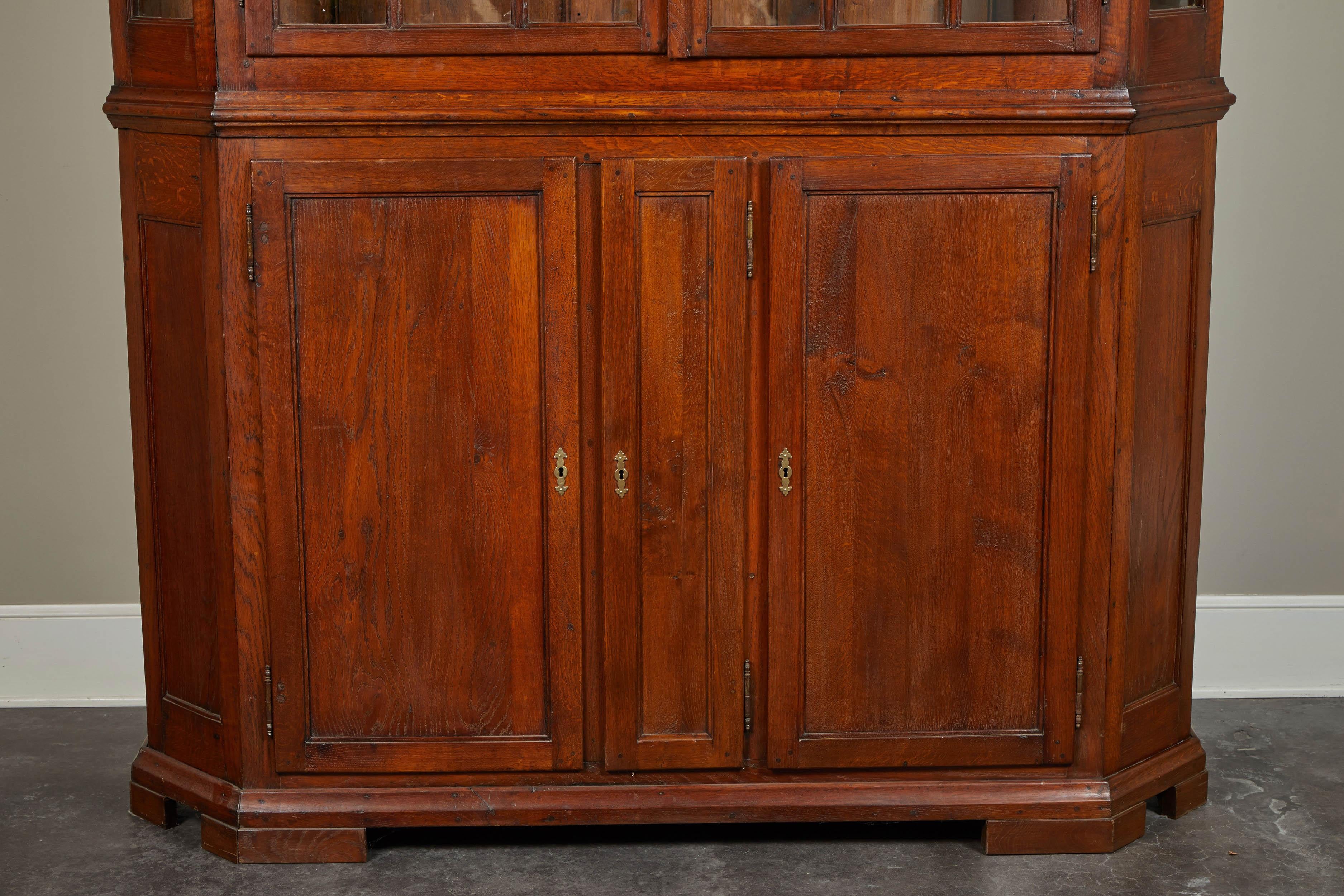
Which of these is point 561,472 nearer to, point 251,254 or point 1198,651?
point 251,254

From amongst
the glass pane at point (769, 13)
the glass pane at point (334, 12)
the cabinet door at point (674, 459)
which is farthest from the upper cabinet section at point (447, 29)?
the cabinet door at point (674, 459)

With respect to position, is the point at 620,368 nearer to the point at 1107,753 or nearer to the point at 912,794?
the point at 912,794

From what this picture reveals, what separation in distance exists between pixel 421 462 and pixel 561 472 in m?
0.25

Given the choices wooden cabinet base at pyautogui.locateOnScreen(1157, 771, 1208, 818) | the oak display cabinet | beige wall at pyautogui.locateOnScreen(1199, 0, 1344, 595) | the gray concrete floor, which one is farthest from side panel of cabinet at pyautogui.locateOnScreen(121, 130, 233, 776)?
beige wall at pyautogui.locateOnScreen(1199, 0, 1344, 595)

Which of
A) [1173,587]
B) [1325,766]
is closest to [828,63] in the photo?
[1173,587]

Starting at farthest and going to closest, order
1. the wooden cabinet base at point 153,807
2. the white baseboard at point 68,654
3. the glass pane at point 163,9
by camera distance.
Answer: the white baseboard at point 68,654
the wooden cabinet base at point 153,807
the glass pane at point 163,9

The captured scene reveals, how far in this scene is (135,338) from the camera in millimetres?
3078

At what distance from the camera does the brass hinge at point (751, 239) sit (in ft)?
9.37

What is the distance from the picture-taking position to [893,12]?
2.88m

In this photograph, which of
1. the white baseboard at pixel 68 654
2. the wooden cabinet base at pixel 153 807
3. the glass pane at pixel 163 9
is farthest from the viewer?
the white baseboard at pixel 68 654

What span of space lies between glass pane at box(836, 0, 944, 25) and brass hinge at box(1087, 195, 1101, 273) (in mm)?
408

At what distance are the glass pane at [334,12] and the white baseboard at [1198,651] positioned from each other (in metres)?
1.59

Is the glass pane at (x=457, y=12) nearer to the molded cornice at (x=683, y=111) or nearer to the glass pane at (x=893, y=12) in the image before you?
the molded cornice at (x=683, y=111)

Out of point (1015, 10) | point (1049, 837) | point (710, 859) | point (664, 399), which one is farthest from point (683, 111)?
point (1049, 837)
